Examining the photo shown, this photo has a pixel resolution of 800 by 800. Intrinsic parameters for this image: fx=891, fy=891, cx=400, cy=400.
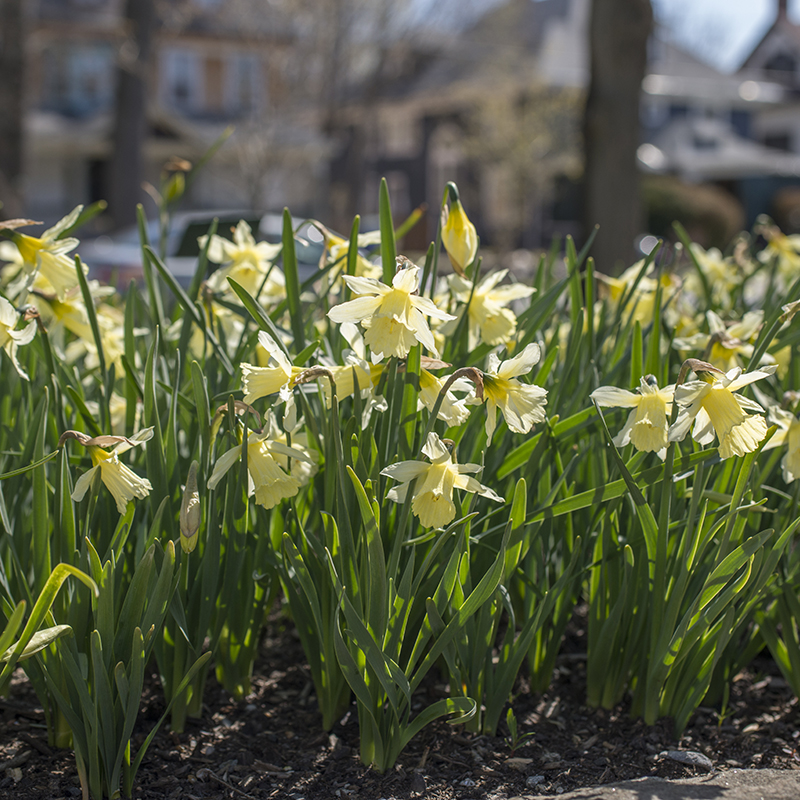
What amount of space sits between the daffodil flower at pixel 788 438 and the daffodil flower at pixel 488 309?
0.47m

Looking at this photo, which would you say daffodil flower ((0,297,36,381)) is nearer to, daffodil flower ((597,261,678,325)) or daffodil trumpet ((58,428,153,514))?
daffodil trumpet ((58,428,153,514))

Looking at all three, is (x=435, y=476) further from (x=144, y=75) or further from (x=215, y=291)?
(x=144, y=75)

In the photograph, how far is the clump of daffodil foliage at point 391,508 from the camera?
1279mm

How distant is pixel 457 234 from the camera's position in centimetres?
152

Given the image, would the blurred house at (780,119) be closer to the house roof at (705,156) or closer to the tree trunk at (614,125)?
the house roof at (705,156)

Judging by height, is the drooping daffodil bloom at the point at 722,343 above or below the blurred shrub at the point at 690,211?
below

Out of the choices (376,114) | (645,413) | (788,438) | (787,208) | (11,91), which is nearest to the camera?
(645,413)

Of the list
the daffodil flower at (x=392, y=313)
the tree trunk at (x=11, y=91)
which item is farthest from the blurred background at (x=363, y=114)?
the daffodil flower at (x=392, y=313)

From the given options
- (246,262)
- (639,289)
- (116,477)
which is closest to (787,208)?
(639,289)

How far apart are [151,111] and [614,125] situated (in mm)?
19718

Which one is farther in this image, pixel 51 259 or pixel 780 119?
pixel 780 119

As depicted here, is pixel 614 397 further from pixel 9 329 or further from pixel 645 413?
pixel 9 329

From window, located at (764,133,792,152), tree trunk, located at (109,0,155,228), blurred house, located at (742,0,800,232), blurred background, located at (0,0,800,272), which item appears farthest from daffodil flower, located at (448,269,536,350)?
window, located at (764,133,792,152)

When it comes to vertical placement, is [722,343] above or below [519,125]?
below
